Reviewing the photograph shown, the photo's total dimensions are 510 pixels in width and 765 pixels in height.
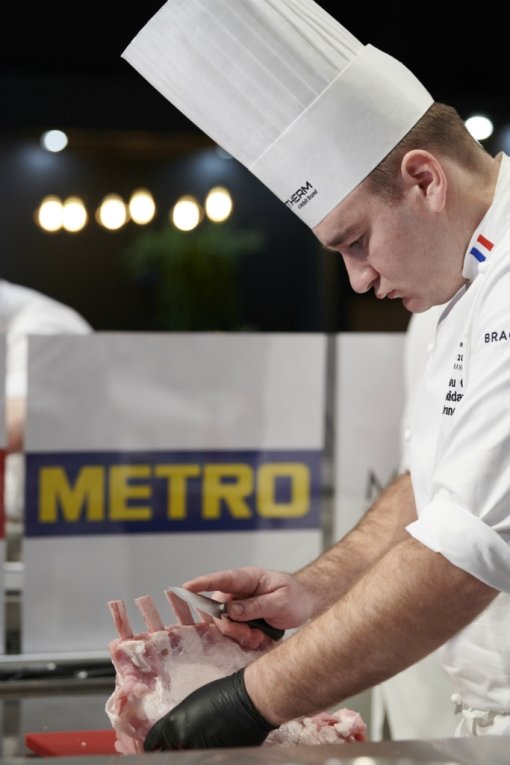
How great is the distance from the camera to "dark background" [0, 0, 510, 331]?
3098mm

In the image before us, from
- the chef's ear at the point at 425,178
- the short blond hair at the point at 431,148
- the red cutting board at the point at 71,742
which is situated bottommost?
the red cutting board at the point at 71,742

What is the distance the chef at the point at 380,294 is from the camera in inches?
48.5

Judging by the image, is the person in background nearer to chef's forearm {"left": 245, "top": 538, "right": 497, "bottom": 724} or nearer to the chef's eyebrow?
the chef's eyebrow

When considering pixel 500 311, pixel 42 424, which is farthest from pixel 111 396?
pixel 500 311

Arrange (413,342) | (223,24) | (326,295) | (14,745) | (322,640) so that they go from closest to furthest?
1. (322,640)
2. (223,24)
3. (14,745)
4. (413,342)
5. (326,295)

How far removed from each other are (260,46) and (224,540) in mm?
1567

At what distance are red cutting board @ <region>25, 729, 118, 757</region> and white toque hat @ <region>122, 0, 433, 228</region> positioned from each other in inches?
30.0

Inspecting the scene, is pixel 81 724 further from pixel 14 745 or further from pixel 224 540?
pixel 224 540

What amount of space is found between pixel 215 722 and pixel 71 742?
1.29ft

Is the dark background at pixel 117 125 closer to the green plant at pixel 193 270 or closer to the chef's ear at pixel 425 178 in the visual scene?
the green plant at pixel 193 270

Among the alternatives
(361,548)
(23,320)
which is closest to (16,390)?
(23,320)

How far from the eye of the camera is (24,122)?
3.12 meters

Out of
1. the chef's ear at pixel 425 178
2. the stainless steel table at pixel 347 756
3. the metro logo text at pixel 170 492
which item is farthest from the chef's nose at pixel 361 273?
the metro logo text at pixel 170 492

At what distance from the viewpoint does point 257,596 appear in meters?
1.63
